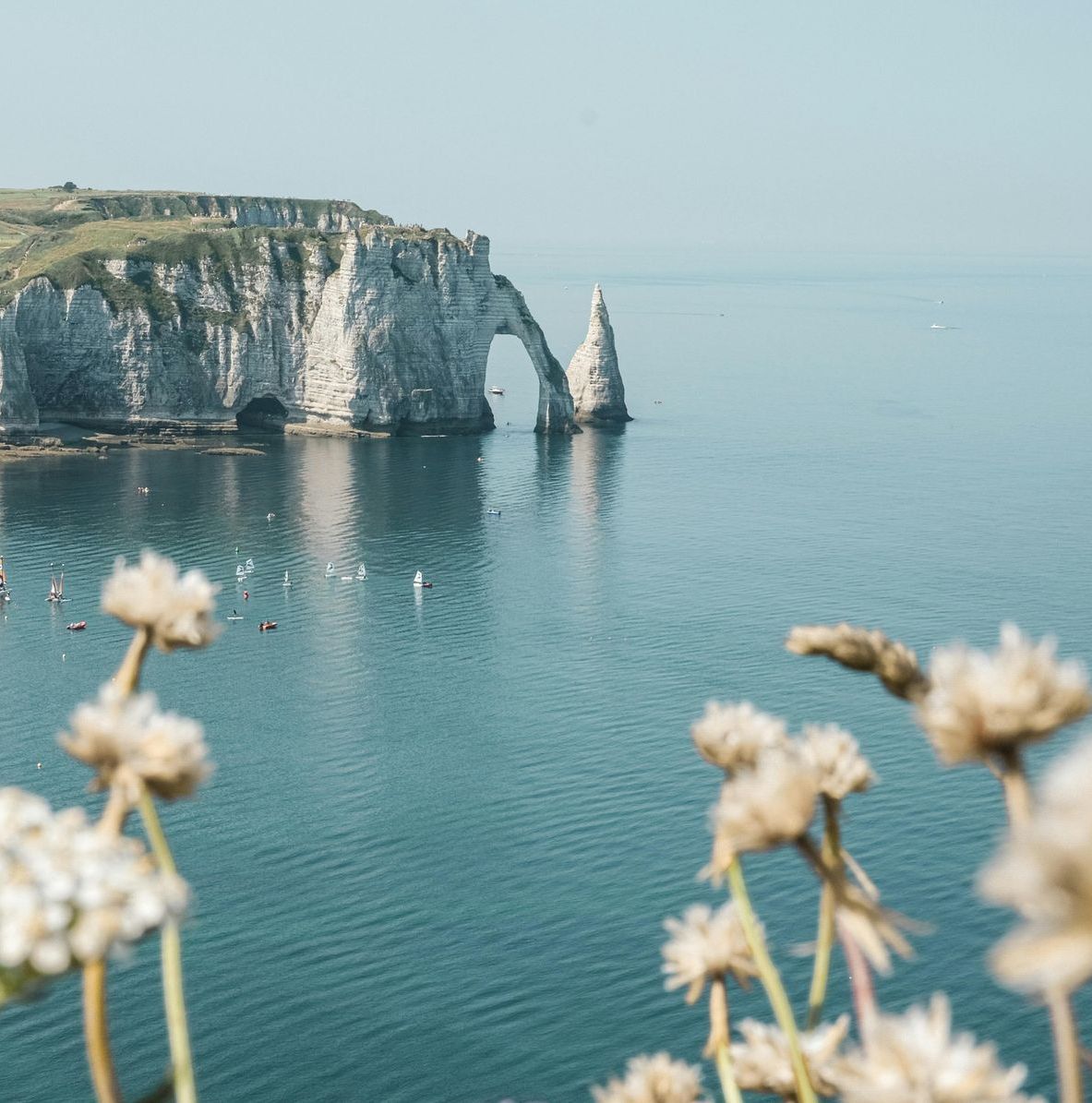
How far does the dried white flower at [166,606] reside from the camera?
4156mm

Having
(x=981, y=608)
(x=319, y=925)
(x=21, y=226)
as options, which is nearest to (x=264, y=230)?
(x=21, y=226)

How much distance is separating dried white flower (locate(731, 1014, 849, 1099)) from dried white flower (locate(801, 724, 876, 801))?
2.34ft

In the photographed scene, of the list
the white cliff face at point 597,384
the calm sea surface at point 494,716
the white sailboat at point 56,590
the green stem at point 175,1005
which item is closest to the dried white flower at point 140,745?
the green stem at point 175,1005

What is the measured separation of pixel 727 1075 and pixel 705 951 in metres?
0.53

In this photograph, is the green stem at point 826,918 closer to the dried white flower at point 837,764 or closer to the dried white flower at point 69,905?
the dried white flower at point 837,764

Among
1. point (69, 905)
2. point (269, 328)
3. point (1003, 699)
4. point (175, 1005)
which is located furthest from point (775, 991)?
point (269, 328)

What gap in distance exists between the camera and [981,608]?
87625 mm

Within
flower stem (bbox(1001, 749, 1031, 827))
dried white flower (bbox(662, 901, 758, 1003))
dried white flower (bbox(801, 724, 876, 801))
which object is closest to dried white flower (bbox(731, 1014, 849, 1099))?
dried white flower (bbox(662, 901, 758, 1003))

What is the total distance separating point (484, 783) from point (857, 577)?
42.1m

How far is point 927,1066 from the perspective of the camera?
10.0 feet

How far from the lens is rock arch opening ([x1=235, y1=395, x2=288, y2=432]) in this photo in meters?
159

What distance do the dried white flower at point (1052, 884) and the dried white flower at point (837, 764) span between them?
2.64 m

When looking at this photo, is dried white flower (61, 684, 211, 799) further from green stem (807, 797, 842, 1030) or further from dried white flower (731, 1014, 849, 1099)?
dried white flower (731, 1014, 849, 1099)

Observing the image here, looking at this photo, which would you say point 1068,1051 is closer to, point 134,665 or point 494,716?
point 134,665
